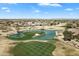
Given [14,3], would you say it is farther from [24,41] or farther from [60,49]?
[60,49]

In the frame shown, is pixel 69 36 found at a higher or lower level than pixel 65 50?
higher

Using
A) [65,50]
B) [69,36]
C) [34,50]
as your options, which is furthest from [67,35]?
[34,50]

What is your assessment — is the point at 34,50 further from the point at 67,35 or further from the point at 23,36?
the point at 67,35

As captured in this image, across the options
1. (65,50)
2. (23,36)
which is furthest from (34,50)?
(65,50)

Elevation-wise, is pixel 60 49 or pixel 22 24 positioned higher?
pixel 22 24

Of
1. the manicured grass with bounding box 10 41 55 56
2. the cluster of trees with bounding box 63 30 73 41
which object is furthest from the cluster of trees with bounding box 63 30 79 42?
the manicured grass with bounding box 10 41 55 56

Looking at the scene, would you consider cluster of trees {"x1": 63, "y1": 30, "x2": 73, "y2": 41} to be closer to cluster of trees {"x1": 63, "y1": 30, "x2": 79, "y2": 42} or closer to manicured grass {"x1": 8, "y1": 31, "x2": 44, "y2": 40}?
cluster of trees {"x1": 63, "y1": 30, "x2": 79, "y2": 42}

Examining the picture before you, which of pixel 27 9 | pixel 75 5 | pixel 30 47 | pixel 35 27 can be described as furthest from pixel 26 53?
pixel 75 5

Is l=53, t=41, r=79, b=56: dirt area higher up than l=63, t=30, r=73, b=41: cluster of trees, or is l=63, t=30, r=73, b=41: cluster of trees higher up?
l=63, t=30, r=73, b=41: cluster of trees

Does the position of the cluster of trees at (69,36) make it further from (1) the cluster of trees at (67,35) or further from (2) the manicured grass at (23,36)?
(2) the manicured grass at (23,36)
